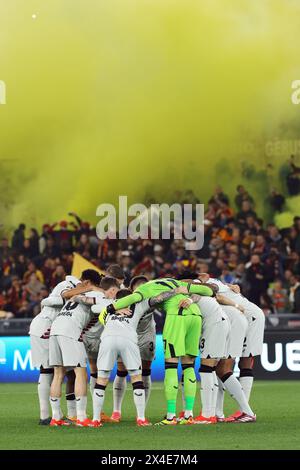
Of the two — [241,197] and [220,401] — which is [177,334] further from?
[241,197]

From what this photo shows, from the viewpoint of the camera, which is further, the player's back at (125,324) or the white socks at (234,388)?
the white socks at (234,388)

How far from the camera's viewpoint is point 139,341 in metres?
14.4

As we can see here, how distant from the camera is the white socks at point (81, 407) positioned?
13328 millimetres

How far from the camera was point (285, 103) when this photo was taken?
2861 cm

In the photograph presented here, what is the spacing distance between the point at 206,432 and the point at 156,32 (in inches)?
734

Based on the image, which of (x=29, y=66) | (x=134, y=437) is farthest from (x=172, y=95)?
(x=134, y=437)

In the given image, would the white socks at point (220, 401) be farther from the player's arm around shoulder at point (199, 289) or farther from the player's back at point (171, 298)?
the player's arm around shoulder at point (199, 289)

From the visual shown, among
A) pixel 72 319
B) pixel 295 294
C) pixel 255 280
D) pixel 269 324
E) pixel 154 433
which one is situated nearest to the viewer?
pixel 154 433

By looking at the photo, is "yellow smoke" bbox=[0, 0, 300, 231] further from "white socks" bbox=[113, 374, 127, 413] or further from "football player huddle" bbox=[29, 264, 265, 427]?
"football player huddle" bbox=[29, 264, 265, 427]

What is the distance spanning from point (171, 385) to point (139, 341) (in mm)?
1161

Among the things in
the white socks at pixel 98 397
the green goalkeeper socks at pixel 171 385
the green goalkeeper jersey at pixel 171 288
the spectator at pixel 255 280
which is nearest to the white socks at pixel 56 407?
the white socks at pixel 98 397

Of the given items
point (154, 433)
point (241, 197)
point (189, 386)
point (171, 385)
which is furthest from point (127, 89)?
point (154, 433)

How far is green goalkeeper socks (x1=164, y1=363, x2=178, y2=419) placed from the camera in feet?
43.9

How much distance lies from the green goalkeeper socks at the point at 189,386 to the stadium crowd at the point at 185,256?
8.52 m
